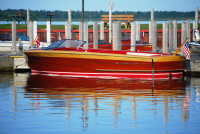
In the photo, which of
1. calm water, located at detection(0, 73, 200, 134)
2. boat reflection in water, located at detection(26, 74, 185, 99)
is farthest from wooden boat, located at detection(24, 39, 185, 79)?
calm water, located at detection(0, 73, 200, 134)

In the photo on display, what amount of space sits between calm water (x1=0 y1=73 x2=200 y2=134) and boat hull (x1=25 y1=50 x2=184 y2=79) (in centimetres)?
87

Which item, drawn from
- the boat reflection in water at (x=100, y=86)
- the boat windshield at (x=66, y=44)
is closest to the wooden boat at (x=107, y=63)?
the boat windshield at (x=66, y=44)

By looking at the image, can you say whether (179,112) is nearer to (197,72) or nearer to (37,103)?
(37,103)

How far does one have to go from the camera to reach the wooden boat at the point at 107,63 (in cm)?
1612

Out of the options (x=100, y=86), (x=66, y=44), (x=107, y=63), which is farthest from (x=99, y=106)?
(x=66, y=44)

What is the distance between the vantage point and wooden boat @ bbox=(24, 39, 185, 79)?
16.1 m

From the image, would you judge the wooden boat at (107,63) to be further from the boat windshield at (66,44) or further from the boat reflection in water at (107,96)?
the boat reflection in water at (107,96)

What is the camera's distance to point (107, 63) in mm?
16359

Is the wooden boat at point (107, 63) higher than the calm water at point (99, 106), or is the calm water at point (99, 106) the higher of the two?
the wooden boat at point (107, 63)

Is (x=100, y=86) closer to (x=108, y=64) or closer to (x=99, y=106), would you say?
(x=108, y=64)

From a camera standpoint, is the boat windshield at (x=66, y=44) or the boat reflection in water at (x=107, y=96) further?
the boat windshield at (x=66, y=44)

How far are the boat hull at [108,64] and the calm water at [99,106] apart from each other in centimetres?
87

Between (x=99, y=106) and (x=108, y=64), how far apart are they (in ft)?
20.5

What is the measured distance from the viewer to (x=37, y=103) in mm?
10688
